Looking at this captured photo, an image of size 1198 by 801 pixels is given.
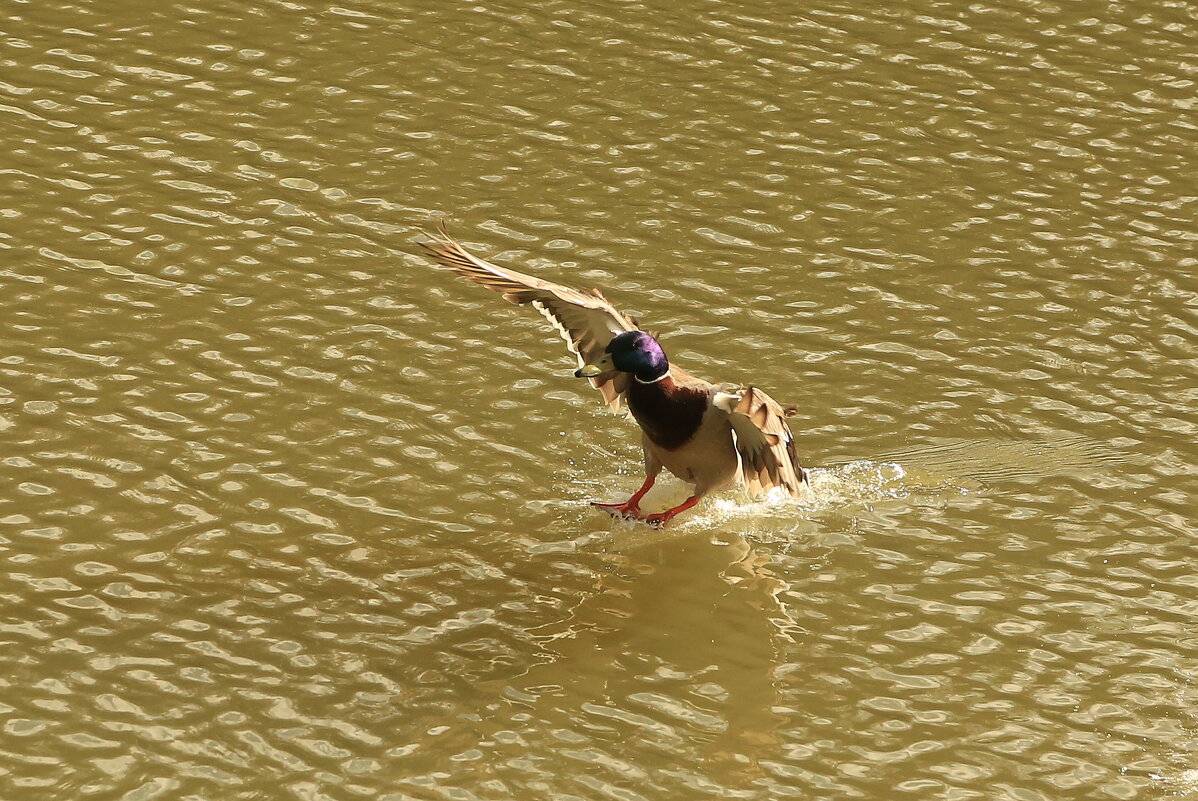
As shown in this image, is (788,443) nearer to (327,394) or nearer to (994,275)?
(327,394)

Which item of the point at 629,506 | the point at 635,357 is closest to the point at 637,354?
the point at 635,357

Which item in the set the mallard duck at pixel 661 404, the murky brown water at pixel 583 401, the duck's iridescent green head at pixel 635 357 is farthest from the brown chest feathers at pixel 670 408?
the murky brown water at pixel 583 401

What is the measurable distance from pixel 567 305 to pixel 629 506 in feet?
5.35

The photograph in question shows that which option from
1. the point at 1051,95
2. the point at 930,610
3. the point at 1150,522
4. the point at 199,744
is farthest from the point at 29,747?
the point at 1051,95

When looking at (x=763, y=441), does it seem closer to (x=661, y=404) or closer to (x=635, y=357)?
(x=661, y=404)

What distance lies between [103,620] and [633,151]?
8.77 meters

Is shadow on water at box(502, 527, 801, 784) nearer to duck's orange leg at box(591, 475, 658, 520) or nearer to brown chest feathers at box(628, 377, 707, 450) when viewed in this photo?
duck's orange leg at box(591, 475, 658, 520)

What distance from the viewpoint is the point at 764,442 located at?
11.2 m

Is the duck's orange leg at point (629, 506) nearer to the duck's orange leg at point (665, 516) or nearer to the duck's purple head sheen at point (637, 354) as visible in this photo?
the duck's orange leg at point (665, 516)

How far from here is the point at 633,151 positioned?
17406mm

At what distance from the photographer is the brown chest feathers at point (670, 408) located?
11.7m

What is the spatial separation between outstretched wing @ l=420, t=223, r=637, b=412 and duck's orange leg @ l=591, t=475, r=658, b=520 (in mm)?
710

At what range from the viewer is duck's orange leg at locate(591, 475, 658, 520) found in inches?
486

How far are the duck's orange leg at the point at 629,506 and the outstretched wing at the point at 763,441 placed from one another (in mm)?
1035
